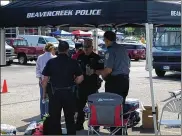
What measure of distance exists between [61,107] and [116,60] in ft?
4.02

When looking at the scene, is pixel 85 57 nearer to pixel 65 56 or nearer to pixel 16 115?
pixel 65 56

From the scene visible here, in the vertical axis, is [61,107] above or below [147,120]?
above

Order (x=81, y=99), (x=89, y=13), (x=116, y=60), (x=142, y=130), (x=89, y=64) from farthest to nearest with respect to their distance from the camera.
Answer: (x=142, y=130), (x=81, y=99), (x=89, y=64), (x=116, y=60), (x=89, y=13)

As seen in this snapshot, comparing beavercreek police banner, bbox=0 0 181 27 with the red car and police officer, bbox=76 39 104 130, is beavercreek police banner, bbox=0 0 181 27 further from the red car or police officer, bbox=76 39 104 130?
the red car

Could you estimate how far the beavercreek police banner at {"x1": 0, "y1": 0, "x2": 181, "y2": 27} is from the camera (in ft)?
Answer: 20.3

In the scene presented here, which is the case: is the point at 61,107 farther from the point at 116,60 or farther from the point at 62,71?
the point at 116,60

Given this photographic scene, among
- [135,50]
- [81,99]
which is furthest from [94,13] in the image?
[135,50]

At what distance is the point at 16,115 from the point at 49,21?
373cm

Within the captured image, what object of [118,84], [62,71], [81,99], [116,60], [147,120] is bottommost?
[147,120]

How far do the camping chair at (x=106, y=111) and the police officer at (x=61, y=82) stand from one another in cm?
44

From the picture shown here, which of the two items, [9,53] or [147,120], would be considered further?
[9,53]

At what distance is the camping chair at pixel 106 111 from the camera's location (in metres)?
6.63

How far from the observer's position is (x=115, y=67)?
7.21 metres

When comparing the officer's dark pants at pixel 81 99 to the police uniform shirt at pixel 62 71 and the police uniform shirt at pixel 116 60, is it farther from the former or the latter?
the police uniform shirt at pixel 62 71
